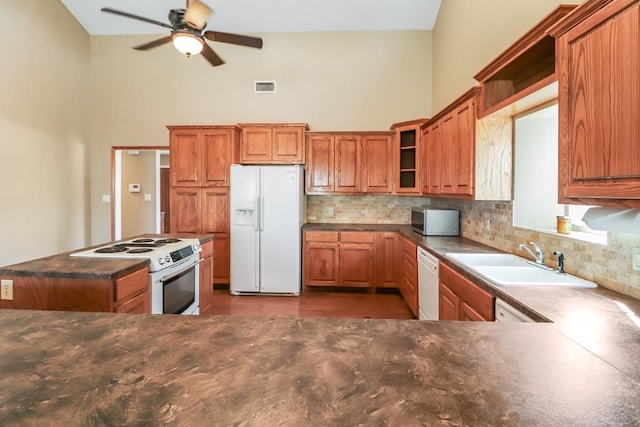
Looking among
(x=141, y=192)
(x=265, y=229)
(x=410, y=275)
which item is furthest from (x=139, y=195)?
(x=410, y=275)

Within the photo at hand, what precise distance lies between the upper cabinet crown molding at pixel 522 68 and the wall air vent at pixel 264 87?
10.5 feet

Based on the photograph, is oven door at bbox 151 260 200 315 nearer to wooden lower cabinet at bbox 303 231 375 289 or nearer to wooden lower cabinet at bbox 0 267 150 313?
wooden lower cabinet at bbox 0 267 150 313

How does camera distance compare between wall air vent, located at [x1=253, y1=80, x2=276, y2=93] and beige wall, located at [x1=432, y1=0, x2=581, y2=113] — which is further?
wall air vent, located at [x1=253, y1=80, x2=276, y2=93]

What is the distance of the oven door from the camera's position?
2.21 meters

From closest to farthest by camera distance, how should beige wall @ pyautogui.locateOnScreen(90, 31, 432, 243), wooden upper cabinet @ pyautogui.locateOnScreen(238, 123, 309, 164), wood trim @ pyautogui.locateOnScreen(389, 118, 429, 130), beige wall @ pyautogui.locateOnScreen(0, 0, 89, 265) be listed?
1. beige wall @ pyautogui.locateOnScreen(0, 0, 89, 265)
2. wood trim @ pyautogui.locateOnScreen(389, 118, 429, 130)
3. wooden upper cabinet @ pyautogui.locateOnScreen(238, 123, 309, 164)
4. beige wall @ pyautogui.locateOnScreen(90, 31, 432, 243)

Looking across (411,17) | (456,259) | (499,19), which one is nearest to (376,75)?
(411,17)

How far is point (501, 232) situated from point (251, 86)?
3942mm

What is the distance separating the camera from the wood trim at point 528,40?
144cm

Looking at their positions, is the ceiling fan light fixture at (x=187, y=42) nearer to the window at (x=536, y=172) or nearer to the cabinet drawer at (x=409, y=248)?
the window at (x=536, y=172)

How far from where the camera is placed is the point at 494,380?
2.25 feet

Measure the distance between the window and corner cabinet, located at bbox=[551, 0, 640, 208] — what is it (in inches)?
42.4

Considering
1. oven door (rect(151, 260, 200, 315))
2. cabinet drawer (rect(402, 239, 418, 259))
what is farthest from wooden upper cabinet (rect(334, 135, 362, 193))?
oven door (rect(151, 260, 200, 315))

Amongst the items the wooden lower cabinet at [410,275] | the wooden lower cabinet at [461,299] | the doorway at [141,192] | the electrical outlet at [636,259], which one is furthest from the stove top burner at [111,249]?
the doorway at [141,192]

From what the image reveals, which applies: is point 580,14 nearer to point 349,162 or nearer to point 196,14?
point 196,14
